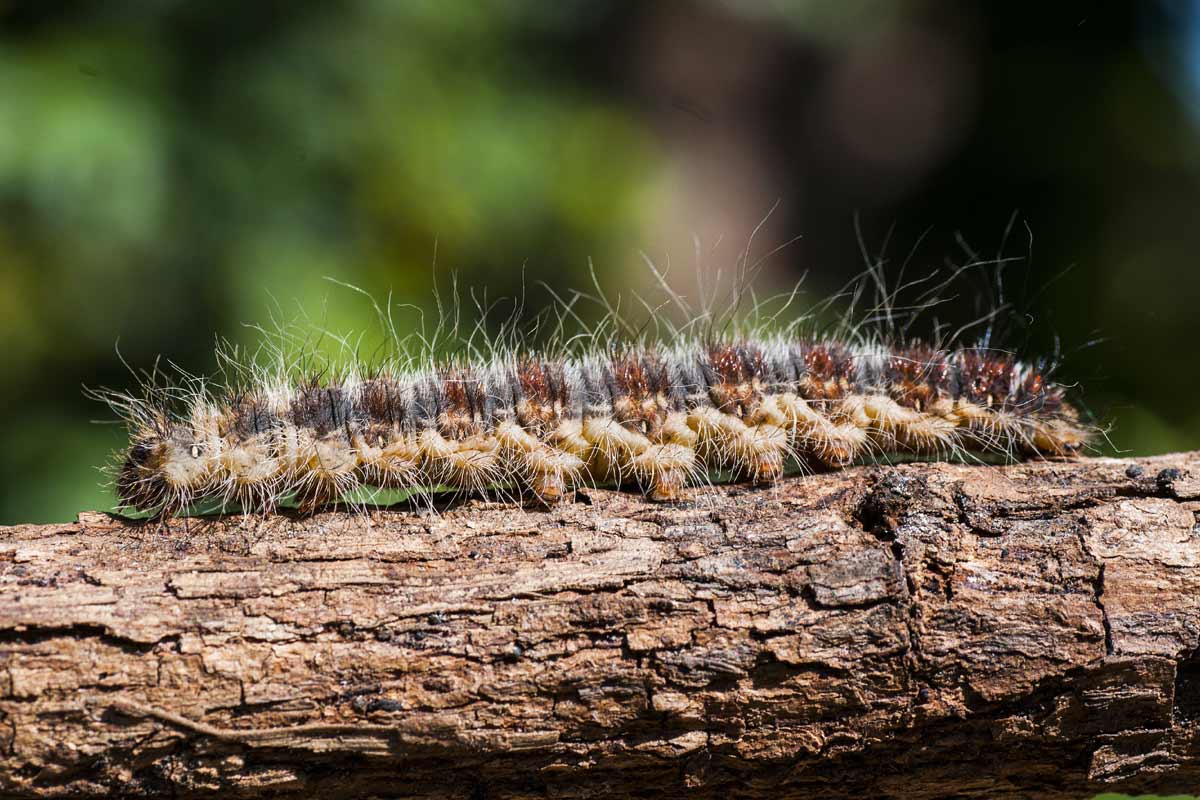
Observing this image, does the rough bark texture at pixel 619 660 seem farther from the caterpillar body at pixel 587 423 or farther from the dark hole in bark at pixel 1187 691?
the caterpillar body at pixel 587 423

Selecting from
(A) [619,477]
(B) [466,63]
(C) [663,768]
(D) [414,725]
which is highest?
(B) [466,63]

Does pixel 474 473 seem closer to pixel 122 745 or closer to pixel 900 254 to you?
pixel 122 745

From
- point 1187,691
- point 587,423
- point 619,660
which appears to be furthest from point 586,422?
point 1187,691

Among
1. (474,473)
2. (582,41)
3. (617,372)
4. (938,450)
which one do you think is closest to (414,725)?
(474,473)

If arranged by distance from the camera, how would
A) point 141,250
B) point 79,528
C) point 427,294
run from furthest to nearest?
point 427,294 → point 141,250 → point 79,528

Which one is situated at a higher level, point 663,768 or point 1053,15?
point 1053,15

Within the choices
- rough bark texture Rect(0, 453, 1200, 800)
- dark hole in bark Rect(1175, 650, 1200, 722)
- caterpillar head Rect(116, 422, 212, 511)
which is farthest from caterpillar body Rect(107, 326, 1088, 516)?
dark hole in bark Rect(1175, 650, 1200, 722)

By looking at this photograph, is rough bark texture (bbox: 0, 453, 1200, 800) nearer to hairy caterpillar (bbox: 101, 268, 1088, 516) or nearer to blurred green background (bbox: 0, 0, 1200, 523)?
hairy caterpillar (bbox: 101, 268, 1088, 516)
